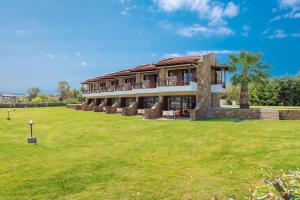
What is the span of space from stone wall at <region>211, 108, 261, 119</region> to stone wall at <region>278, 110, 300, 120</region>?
2.14 m

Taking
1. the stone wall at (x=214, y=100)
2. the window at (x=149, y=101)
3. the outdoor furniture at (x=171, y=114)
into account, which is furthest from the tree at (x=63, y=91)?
the stone wall at (x=214, y=100)

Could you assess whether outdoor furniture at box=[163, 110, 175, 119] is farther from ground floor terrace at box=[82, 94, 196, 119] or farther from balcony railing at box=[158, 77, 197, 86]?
balcony railing at box=[158, 77, 197, 86]

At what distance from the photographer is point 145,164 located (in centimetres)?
1050

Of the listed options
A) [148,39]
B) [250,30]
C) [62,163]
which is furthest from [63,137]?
[250,30]

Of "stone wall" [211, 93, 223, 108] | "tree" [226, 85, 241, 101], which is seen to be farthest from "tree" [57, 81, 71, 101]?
"stone wall" [211, 93, 223, 108]

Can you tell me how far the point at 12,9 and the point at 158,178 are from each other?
3104 cm

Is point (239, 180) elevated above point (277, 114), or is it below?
below

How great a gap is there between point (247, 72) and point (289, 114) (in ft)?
24.6

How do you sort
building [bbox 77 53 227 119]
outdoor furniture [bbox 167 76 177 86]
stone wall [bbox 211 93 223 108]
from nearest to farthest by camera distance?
1. building [bbox 77 53 227 119]
2. outdoor furniture [bbox 167 76 177 86]
3. stone wall [bbox 211 93 223 108]

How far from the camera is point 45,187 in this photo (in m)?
8.09

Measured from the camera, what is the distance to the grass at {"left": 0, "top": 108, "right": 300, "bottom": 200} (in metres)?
7.76

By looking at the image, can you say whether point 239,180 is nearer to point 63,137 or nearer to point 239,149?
point 239,149

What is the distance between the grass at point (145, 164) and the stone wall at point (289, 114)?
25.2 feet

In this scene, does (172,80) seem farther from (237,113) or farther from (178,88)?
(237,113)
